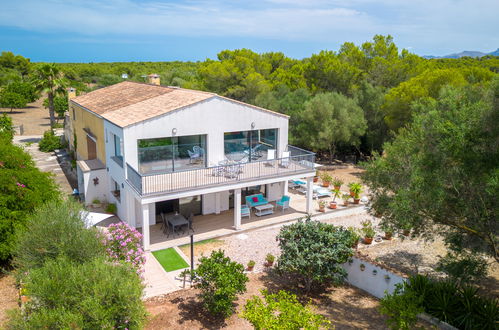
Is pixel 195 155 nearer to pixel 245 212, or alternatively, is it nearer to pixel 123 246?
pixel 245 212

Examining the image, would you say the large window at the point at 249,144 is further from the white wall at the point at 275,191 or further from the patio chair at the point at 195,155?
the white wall at the point at 275,191

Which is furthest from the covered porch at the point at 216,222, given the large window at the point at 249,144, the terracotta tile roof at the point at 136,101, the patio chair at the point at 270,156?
the terracotta tile roof at the point at 136,101

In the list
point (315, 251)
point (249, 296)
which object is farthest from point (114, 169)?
point (315, 251)

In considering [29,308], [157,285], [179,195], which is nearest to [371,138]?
[179,195]

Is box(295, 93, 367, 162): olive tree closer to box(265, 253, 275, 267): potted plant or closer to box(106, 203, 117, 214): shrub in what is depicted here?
box(265, 253, 275, 267): potted plant

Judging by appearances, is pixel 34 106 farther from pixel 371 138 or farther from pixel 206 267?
pixel 206 267
